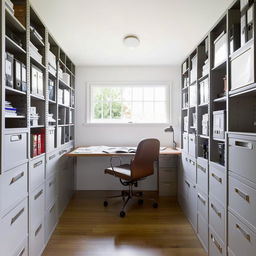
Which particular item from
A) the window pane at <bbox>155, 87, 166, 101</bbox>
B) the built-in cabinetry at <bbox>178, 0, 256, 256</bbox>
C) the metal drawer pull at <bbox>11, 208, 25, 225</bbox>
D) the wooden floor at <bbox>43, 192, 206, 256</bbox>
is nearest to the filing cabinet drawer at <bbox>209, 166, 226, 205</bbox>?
the built-in cabinetry at <bbox>178, 0, 256, 256</bbox>

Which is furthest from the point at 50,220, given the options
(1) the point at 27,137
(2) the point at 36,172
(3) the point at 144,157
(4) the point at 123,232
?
(3) the point at 144,157

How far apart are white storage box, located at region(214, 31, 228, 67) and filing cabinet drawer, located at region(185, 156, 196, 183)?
113 cm

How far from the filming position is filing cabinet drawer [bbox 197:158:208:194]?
1.95m

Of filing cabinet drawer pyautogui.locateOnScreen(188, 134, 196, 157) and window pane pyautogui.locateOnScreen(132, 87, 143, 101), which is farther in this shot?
window pane pyautogui.locateOnScreen(132, 87, 143, 101)

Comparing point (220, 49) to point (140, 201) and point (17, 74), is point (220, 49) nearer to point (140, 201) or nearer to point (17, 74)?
point (17, 74)

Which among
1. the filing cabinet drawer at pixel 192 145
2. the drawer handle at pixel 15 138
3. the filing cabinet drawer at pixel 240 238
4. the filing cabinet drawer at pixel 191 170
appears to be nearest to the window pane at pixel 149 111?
the filing cabinet drawer at pixel 192 145

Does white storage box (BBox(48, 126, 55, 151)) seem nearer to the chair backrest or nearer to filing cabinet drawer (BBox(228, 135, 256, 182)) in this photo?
the chair backrest

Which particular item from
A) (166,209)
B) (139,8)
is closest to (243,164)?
(139,8)

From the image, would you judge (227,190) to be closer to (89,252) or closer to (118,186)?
(89,252)

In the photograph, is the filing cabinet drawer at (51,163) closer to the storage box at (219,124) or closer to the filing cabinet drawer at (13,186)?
the filing cabinet drawer at (13,186)

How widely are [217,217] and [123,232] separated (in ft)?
3.54

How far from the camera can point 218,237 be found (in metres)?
1.65

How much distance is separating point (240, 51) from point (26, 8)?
1668 millimetres

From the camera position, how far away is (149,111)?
362cm
